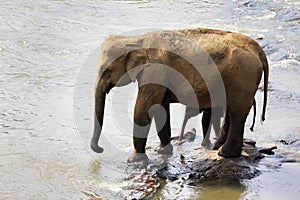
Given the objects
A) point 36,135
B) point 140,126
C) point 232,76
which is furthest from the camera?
point 36,135

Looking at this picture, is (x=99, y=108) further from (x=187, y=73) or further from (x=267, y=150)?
(x=267, y=150)

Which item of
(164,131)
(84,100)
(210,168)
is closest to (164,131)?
(164,131)

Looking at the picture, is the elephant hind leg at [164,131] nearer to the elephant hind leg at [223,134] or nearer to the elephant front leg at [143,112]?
the elephant front leg at [143,112]

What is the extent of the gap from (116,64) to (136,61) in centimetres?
20

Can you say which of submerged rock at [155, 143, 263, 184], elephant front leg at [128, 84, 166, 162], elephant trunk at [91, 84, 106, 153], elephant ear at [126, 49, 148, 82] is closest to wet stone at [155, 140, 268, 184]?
submerged rock at [155, 143, 263, 184]

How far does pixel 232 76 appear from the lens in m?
5.75

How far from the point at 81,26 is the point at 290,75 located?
17.2 ft

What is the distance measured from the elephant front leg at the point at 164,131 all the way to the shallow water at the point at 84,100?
0.12 meters

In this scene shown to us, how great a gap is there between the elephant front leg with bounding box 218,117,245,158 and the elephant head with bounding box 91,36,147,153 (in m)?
1.07

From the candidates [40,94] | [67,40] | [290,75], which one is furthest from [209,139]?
[67,40]

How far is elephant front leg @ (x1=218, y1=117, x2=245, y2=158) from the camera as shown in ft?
19.5

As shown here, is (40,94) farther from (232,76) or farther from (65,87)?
(232,76)

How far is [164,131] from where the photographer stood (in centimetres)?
640

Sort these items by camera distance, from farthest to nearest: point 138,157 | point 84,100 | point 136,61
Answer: point 84,100, point 138,157, point 136,61
